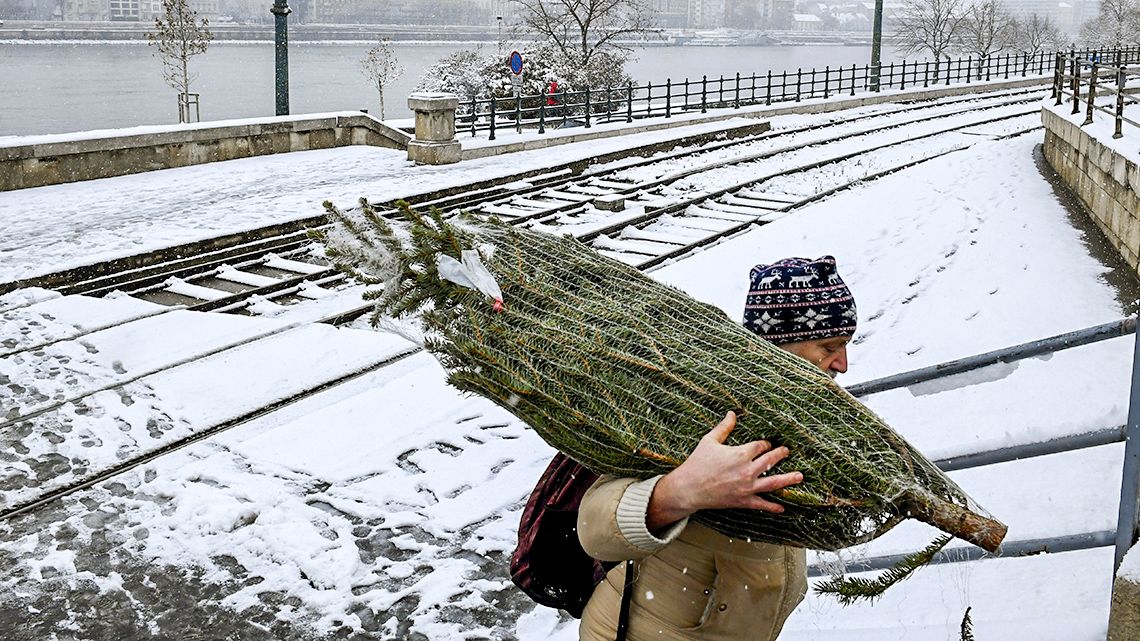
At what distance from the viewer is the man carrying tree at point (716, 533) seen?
6.21ft

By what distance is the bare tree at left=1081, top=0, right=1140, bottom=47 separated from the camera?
72062mm

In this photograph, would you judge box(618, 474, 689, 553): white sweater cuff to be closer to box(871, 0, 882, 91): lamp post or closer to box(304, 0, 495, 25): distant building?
box(871, 0, 882, 91): lamp post

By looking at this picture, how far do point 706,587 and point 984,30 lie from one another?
73.2 metres

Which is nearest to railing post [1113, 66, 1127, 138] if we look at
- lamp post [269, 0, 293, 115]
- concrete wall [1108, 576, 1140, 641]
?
concrete wall [1108, 576, 1140, 641]

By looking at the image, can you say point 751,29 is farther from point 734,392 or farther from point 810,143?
point 734,392

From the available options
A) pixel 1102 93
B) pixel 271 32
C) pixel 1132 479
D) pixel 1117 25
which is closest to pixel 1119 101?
pixel 1102 93

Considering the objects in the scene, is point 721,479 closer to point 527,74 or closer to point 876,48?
point 527,74

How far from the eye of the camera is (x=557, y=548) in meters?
2.42

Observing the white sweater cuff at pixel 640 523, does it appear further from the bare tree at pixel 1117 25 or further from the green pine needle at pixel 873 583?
the bare tree at pixel 1117 25

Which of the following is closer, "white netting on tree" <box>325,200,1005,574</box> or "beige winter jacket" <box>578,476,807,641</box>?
"white netting on tree" <box>325,200,1005,574</box>

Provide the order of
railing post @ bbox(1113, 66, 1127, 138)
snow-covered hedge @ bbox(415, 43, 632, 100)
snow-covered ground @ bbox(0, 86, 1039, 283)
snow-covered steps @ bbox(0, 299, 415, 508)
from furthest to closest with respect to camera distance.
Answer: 1. snow-covered hedge @ bbox(415, 43, 632, 100)
2. snow-covered ground @ bbox(0, 86, 1039, 283)
3. railing post @ bbox(1113, 66, 1127, 138)
4. snow-covered steps @ bbox(0, 299, 415, 508)

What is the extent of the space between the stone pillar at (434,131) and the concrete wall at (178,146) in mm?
1491

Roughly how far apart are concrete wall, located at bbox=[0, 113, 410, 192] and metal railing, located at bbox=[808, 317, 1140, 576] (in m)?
15.0

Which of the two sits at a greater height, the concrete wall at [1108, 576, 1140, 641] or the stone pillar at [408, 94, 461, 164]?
the stone pillar at [408, 94, 461, 164]
